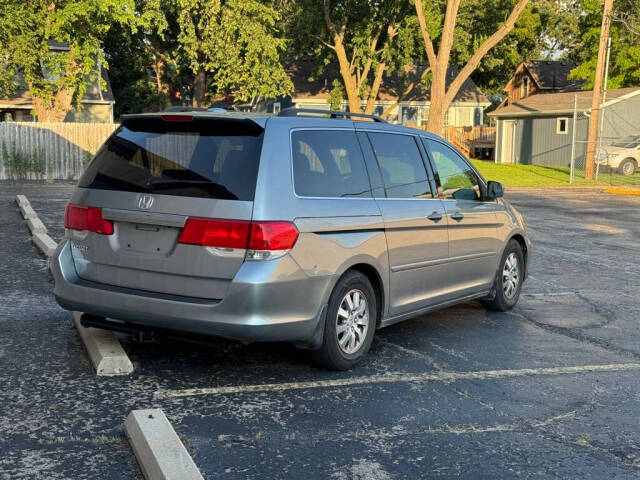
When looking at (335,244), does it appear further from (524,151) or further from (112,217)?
(524,151)

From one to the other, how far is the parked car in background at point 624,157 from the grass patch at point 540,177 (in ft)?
1.37

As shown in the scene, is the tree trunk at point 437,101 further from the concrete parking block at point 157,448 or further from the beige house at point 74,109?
the concrete parking block at point 157,448

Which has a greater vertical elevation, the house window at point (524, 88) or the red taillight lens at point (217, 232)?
the house window at point (524, 88)

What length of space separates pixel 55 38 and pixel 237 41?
10.6m

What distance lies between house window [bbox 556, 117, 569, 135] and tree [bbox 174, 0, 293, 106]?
15629 mm

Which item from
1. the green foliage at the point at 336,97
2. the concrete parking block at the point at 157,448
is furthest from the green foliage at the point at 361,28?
the concrete parking block at the point at 157,448

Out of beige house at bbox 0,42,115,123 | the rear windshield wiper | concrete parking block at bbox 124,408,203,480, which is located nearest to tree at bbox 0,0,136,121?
beige house at bbox 0,42,115,123

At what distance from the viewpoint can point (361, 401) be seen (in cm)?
509

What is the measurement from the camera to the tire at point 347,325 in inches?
216

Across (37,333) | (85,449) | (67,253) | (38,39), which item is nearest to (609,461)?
(85,449)

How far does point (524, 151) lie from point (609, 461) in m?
42.9

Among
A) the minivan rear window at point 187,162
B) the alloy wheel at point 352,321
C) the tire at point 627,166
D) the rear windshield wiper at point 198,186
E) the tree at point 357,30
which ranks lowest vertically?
the alloy wheel at point 352,321

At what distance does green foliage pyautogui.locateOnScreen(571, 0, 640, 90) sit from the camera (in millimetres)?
49031

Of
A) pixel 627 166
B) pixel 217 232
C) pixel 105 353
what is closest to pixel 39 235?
pixel 105 353
